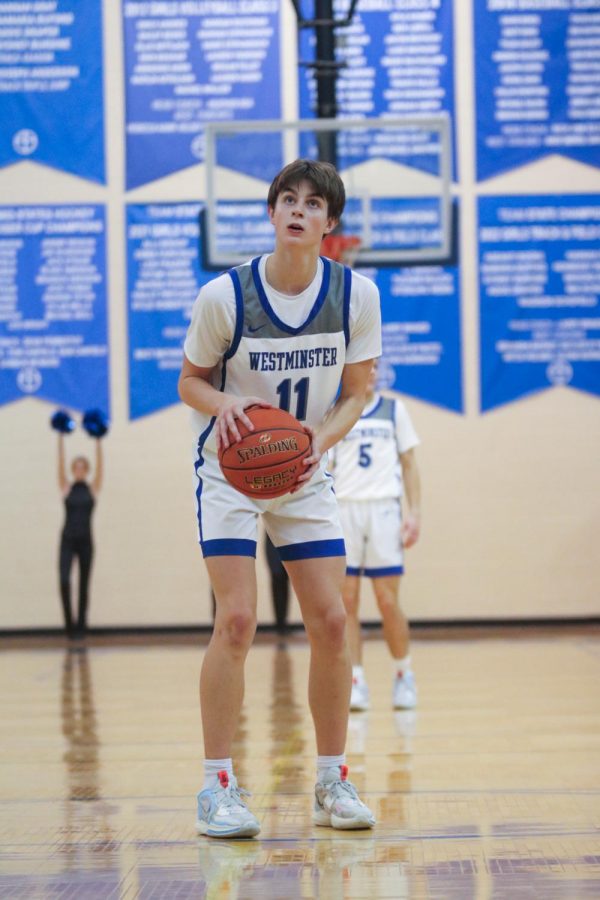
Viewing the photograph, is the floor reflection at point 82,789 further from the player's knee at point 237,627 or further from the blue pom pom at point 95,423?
the blue pom pom at point 95,423

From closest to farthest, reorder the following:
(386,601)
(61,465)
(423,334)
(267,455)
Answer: (267,455), (386,601), (61,465), (423,334)

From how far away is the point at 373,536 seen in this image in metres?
6.27

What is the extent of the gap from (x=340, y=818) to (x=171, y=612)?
7.59 m

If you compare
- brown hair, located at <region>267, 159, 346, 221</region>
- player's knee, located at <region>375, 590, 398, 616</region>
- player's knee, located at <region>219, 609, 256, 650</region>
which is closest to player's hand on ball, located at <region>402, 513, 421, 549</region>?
player's knee, located at <region>375, 590, 398, 616</region>

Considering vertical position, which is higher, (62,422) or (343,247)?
(343,247)

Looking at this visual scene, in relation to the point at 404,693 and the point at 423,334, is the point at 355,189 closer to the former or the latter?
the point at 423,334

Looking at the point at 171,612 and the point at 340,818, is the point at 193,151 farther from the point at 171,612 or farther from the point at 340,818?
the point at 340,818

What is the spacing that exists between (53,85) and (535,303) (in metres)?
4.63

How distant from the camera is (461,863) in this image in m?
2.87

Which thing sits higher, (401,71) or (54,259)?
(401,71)

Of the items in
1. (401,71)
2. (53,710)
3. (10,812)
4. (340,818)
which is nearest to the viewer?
(340,818)

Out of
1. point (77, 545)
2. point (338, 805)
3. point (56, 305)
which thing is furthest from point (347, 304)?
point (56, 305)

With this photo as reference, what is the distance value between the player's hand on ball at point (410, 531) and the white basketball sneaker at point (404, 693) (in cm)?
68

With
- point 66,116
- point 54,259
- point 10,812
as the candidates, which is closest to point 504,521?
point 54,259
